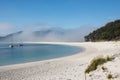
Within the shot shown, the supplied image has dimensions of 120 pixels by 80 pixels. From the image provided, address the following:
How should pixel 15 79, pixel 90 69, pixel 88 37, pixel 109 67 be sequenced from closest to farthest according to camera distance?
1. pixel 109 67
2. pixel 90 69
3. pixel 15 79
4. pixel 88 37

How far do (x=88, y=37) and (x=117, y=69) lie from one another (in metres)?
90.6

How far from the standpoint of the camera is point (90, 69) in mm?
12680

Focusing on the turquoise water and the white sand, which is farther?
the turquoise water

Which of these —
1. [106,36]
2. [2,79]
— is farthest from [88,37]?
[2,79]

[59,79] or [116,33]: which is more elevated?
[116,33]

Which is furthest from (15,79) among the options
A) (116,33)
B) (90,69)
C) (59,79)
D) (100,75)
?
(116,33)

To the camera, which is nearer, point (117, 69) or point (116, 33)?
point (117, 69)

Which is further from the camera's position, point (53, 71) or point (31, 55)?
point (31, 55)

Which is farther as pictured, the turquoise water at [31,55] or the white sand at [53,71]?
the turquoise water at [31,55]

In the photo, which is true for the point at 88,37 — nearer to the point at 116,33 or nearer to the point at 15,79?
the point at 116,33

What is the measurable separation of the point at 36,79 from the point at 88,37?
8914 centimetres

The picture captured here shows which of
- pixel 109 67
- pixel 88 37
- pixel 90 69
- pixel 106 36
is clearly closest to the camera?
pixel 109 67

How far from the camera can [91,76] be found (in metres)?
11.1

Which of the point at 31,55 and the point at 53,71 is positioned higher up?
the point at 31,55
